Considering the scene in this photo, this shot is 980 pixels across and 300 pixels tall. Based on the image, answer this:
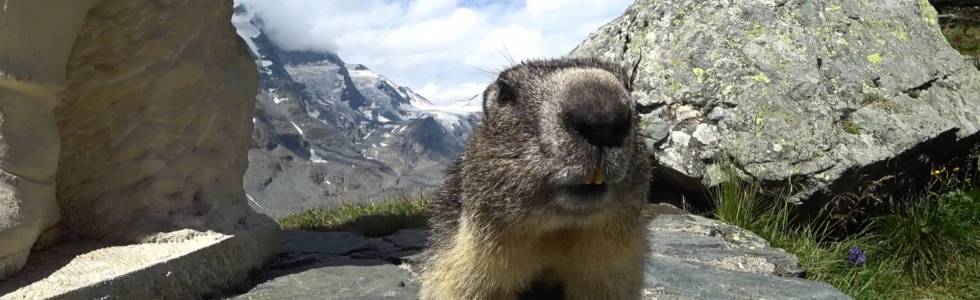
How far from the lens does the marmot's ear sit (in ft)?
10.0

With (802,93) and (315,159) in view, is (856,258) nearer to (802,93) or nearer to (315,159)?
(802,93)

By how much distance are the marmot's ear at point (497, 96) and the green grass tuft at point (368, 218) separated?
4.48 metres

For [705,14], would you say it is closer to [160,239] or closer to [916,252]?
[916,252]

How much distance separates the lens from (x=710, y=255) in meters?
6.13

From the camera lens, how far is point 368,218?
865 centimetres

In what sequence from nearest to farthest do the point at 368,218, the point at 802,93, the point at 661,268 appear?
1. the point at 661,268
2. the point at 802,93
3. the point at 368,218

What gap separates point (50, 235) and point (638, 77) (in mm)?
5824

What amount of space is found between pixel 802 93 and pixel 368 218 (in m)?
4.94

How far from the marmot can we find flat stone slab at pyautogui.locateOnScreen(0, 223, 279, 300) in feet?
6.63

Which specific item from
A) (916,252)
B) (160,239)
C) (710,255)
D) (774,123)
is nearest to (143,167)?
(160,239)

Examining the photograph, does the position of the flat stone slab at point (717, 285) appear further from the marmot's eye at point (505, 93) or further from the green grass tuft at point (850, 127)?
the marmot's eye at point (505, 93)

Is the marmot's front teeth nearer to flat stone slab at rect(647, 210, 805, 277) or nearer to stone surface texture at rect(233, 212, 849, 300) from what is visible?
stone surface texture at rect(233, 212, 849, 300)

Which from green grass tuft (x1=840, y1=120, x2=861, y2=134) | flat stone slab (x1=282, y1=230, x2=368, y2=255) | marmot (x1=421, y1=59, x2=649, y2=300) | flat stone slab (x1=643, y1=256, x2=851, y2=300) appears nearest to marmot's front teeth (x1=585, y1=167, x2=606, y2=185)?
marmot (x1=421, y1=59, x2=649, y2=300)

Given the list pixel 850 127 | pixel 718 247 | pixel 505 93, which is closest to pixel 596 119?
pixel 505 93
